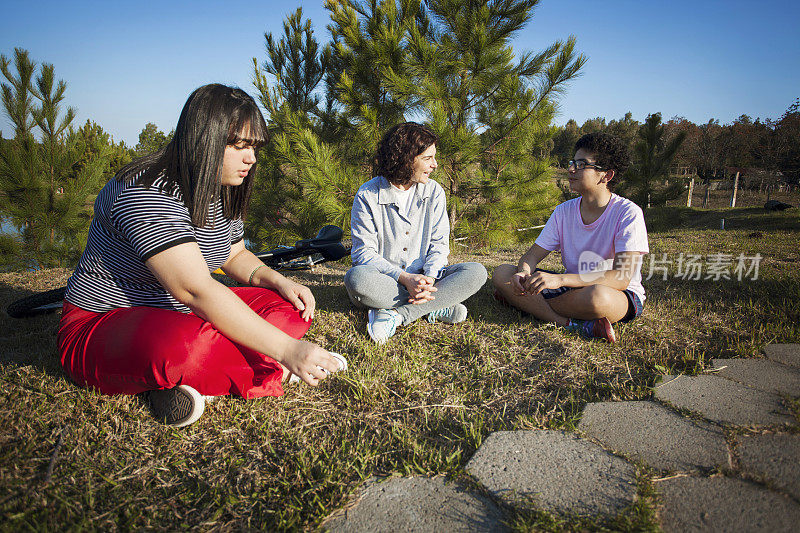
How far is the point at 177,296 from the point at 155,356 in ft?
0.68

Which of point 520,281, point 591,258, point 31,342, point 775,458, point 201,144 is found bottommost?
point 31,342

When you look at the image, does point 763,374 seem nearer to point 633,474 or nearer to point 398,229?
point 633,474

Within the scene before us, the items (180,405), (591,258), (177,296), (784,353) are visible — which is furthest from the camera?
(591,258)

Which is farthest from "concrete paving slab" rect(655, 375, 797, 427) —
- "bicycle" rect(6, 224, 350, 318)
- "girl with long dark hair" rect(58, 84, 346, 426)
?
"bicycle" rect(6, 224, 350, 318)

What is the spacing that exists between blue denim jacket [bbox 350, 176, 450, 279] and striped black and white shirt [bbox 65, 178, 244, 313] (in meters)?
0.84

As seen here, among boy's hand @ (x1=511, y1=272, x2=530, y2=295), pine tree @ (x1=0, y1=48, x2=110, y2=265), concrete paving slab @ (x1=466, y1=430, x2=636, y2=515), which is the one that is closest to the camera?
concrete paving slab @ (x1=466, y1=430, x2=636, y2=515)

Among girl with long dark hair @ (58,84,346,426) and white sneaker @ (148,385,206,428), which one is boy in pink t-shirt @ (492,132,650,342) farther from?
white sneaker @ (148,385,206,428)

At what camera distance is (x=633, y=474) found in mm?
1147

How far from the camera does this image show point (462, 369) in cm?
184

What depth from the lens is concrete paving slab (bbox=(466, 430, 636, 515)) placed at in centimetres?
107

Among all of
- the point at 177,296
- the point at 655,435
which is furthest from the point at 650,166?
the point at 177,296

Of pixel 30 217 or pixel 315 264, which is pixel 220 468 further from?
pixel 30 217

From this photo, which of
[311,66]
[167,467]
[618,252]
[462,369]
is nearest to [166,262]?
[167,467]

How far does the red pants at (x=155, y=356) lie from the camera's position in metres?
1.33
